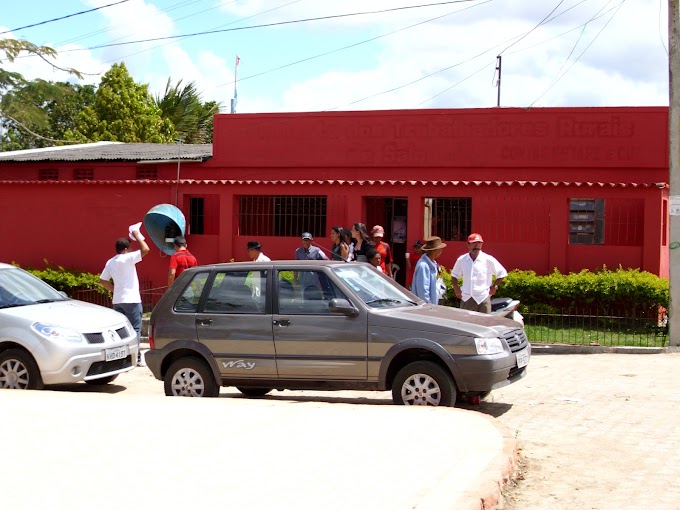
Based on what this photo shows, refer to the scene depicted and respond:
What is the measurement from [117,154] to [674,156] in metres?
14.7

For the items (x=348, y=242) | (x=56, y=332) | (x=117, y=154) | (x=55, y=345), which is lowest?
(x=55, y=345)

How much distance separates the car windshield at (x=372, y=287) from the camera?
9586 millimetres

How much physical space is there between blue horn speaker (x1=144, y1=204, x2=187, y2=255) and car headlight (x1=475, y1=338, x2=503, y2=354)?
12.6m

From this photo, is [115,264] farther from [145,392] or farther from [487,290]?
[487,290]

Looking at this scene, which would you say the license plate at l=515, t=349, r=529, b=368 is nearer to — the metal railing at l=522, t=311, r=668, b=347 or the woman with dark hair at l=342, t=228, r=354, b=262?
the woman with dark hair at l=342, t=228, r=354, b=262

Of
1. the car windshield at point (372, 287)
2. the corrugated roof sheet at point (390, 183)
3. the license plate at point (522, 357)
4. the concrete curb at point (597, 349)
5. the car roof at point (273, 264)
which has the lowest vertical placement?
the concrete curb at point (597, 349)

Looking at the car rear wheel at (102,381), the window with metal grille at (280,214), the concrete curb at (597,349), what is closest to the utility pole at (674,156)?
the concrete curb at (597,349)

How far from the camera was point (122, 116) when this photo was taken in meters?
38.3

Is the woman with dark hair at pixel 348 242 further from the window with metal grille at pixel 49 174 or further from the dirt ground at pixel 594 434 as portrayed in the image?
the window with metal grille at pixel 49 174

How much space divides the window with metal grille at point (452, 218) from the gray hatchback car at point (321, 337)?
926 centimetres

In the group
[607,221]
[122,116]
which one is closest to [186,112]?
[122,116]

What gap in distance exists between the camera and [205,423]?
8.11m

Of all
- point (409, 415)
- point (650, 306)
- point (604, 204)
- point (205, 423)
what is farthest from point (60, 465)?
point (604, 204)

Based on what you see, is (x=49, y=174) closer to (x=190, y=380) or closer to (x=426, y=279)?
(x=426, y=279)
